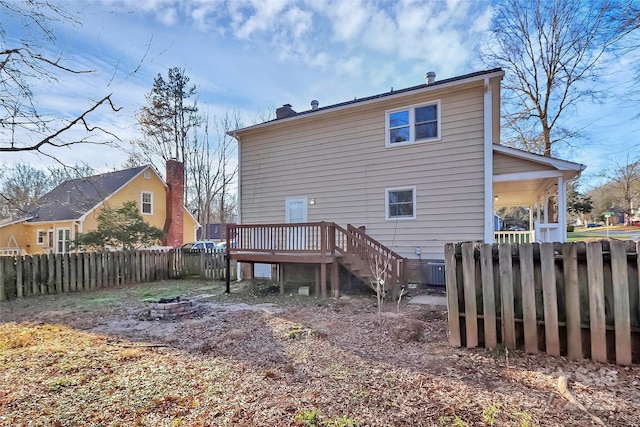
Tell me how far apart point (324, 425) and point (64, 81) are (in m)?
7.60

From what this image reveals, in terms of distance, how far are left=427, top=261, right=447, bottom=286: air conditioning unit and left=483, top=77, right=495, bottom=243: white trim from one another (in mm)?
1325

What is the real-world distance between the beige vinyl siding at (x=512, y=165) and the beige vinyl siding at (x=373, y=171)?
39 cm

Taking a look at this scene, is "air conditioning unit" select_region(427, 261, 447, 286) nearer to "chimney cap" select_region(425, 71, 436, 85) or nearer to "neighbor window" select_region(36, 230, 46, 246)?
"chimney cap" select_region(425, 71, 436, 85)

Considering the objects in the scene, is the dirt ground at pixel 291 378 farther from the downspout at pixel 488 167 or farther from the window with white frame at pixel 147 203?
the window with white frame at pixel 147 203

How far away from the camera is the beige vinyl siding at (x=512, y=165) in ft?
26.4

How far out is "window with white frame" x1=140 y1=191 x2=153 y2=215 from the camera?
66.0 feet

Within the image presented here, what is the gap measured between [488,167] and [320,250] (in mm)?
4685

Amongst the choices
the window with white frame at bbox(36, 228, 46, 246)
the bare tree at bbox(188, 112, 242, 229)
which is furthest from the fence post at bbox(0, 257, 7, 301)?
the bare tree at bbox(188, 112, 242, 229)

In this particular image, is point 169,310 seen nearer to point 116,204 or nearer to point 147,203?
point 116,204

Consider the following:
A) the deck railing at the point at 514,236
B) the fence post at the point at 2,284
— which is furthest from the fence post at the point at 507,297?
the fence post at the point at 2,284

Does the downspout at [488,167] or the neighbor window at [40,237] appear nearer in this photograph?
the downspout at [488,167]

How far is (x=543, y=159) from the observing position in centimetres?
783

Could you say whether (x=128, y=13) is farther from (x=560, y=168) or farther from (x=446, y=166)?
(x=560, y=168)

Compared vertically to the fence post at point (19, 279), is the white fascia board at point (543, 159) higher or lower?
higher
